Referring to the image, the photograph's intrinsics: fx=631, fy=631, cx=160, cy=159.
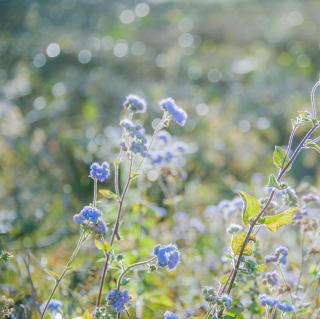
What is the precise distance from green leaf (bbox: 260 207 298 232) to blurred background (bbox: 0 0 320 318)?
0.94m

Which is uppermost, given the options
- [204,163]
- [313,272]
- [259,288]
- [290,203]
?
[290,203]

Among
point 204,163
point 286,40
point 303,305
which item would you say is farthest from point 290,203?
point 286,40

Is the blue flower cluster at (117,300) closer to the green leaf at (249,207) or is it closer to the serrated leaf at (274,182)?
the green leaf at (249,207)

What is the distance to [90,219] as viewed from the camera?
84.1 inches

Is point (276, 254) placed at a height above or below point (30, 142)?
above

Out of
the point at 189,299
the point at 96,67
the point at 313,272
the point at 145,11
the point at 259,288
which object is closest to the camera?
the point at 313,272

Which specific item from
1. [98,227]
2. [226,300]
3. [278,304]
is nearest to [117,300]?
[98,227]

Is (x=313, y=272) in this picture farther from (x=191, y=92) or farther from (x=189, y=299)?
(x=191, y=92)

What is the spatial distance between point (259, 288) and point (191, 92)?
4.97m

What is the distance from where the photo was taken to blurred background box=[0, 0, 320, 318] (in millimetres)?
4090

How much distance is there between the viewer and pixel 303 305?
2445 millimetres

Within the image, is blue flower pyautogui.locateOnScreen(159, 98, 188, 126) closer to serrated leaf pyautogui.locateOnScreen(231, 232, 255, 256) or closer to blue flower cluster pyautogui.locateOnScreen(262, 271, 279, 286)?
serrated leaf pyautogui.locateOnScreen(231, 232, 255, 256)

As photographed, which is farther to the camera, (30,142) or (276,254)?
(30,142)

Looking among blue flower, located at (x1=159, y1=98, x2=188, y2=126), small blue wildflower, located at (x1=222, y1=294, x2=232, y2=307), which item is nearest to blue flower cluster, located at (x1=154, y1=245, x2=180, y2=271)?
small blue wildflower, located at (x1=222, y1=294, x2=232, y2=307)
